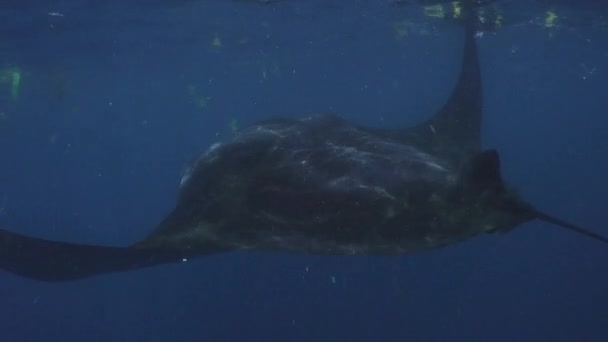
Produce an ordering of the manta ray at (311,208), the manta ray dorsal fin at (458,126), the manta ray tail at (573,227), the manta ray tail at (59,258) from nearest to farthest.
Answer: the manta ray tail at (573,227) < the manta ray tail at (59,258) < the manta ray at (311,208) < the manta ray dorsal fin at (458,126)

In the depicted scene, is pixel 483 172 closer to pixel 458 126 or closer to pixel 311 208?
pixel 311 208

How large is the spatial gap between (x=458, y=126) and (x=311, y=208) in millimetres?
4846

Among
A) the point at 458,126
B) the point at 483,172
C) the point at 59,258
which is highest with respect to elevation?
the point at 483,172

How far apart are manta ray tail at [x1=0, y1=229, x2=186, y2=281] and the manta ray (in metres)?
0.01

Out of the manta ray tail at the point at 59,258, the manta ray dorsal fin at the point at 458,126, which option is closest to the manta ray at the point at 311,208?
the manta ray tail at the point at 59,258

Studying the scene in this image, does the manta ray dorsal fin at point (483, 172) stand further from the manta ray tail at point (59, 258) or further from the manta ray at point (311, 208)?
the manta ray tail at point (59, 258)

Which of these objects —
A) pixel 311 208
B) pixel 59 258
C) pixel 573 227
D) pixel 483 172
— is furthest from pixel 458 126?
pixel 59 258

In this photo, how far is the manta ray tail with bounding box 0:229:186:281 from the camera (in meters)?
5.77

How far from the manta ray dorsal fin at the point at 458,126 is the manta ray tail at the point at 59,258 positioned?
5080mm

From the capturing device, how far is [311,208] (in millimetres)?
6797

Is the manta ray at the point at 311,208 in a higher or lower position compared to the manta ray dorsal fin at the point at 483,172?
lower

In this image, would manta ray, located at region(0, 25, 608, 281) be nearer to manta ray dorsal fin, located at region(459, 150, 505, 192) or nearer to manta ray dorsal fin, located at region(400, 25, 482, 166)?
manta ray dorsal fin, located at region(459, 150, 505, 192)

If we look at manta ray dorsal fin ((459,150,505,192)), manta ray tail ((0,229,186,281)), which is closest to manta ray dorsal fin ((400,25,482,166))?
manta ray dorsal fin ((459,150,505,192))

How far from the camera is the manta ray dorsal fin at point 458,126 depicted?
9.41 m
